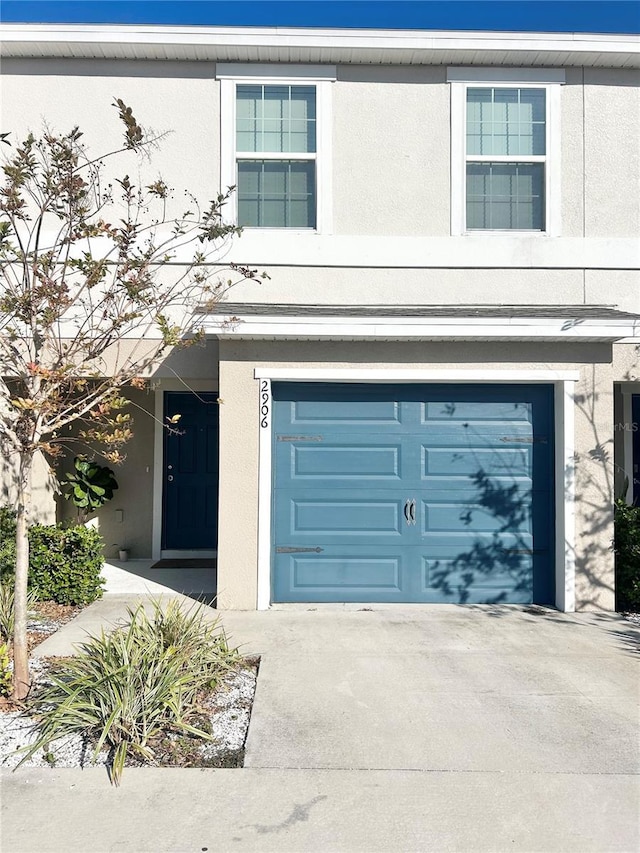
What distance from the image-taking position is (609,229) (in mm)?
7488

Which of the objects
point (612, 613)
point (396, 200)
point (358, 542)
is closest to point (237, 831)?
point (358, 542)

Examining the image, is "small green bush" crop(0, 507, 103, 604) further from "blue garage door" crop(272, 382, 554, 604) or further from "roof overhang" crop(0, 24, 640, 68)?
"roof overhang" crop(0, 24, 640, 68)

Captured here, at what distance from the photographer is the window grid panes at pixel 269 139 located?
7.42 metres

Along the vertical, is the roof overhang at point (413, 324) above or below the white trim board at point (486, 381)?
above

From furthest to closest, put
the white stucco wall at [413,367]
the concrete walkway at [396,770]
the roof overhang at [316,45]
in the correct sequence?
1. the roof overhang at [316,45]
2. the white stucco wall at [413,367]
3. the concrete walkway at [396,770]

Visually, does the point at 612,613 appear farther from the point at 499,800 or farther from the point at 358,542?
the point at 499,800

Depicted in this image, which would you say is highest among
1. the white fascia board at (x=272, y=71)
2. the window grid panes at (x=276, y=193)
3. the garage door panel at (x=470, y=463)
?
the white fascia board at (x=272, y=71)

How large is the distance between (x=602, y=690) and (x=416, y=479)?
9.41ft

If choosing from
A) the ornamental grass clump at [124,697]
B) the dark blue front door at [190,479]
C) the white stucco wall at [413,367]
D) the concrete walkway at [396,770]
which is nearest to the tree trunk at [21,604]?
the ornamental grass clump at [124,697]

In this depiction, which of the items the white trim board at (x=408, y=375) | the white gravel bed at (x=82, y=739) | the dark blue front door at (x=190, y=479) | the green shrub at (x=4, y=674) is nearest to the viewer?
the white gravel bed at (x=82, y=739)

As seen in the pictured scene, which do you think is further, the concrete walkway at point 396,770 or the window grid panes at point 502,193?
the window grid panes at point 502,193

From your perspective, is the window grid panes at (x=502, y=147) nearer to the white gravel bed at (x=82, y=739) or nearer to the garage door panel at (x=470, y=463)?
the garage door panel at (x=470, y=463)

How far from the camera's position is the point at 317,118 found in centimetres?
739

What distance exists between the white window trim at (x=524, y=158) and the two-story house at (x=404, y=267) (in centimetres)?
3
